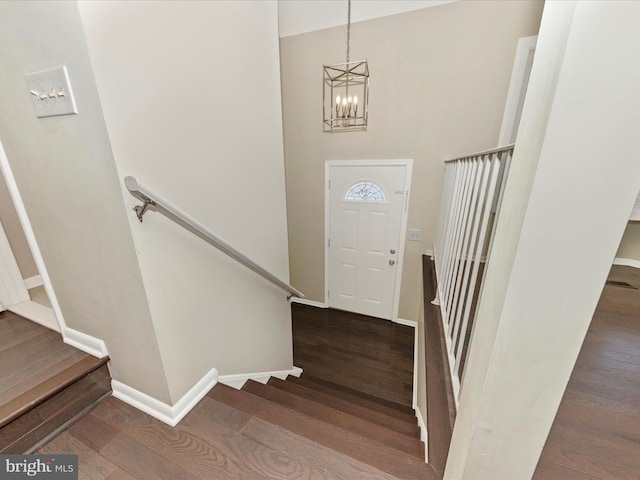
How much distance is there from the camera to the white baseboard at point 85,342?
1331mm

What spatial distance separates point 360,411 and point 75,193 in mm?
2089

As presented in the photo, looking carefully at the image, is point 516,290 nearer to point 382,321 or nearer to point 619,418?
point 619,418

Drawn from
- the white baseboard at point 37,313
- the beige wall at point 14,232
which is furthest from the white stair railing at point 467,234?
the beige wall at point 14,232

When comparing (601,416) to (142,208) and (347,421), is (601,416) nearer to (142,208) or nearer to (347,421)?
(347,421)

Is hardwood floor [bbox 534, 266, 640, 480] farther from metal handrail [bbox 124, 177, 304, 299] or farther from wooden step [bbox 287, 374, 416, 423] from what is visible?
metal handrail [bbox 124, 177, 304, 299]

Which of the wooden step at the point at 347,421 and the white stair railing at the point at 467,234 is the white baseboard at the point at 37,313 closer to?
the wooden step at the point at 347,421

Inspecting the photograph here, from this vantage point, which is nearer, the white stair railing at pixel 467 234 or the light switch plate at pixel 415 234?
the white stair railing at pixel 467 234

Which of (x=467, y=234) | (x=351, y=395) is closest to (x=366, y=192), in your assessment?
(x=467, y=234)

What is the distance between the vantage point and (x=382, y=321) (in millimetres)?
3553

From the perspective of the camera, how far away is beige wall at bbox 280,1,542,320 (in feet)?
7.82

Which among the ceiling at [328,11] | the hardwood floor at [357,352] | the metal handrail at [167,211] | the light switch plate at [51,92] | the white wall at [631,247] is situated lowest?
the hardwood floor at [357,352]

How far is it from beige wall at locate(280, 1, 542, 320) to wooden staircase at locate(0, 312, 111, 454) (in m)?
2.68

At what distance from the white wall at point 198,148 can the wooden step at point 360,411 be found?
40cm

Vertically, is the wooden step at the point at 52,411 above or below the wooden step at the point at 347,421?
above
